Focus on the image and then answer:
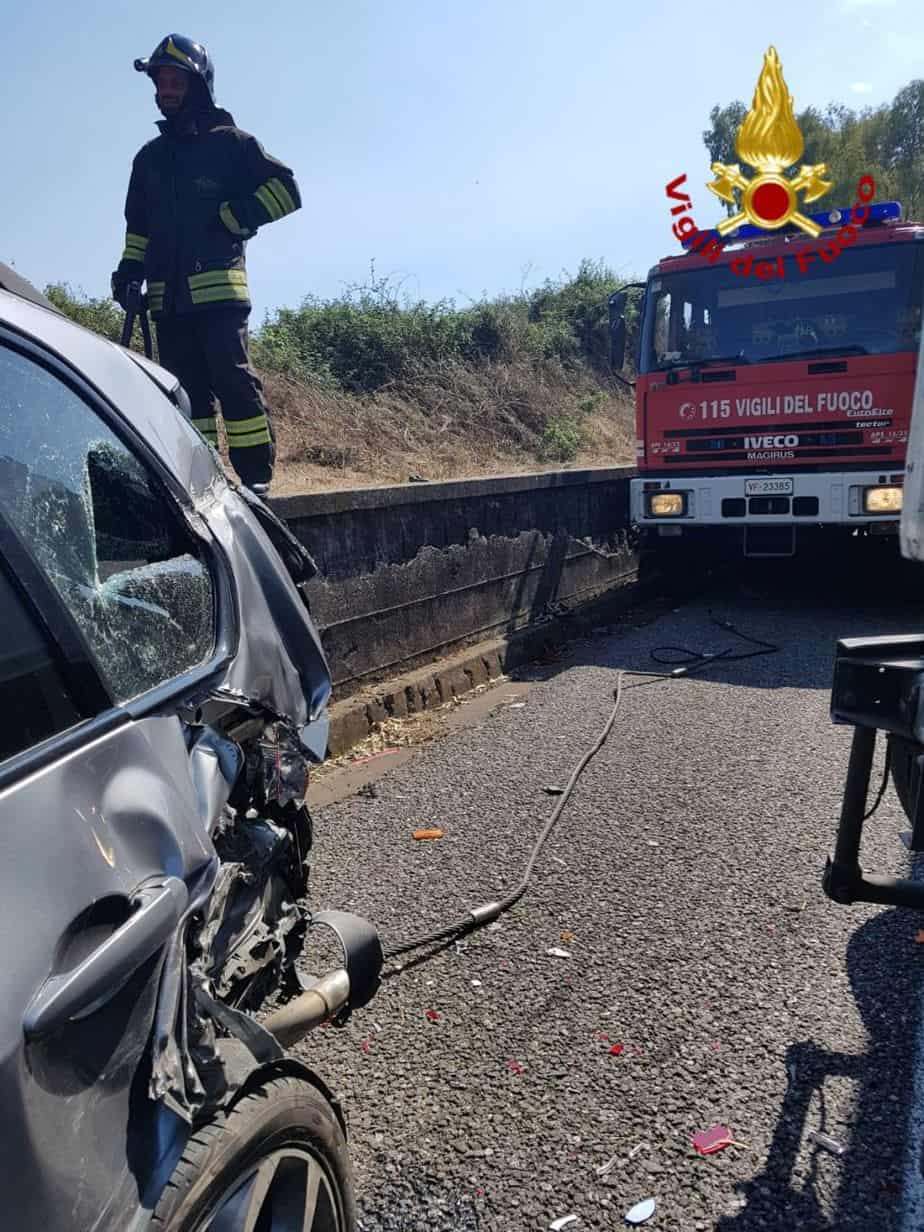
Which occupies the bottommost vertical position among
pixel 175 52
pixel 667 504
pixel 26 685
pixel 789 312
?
pixel 667 504

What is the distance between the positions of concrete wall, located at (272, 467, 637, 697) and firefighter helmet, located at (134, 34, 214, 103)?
2351 millimetres

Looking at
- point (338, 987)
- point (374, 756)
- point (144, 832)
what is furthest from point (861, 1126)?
point (374, 756)

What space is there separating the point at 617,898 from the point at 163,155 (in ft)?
15.1

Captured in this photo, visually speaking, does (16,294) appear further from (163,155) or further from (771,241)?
(771,241)

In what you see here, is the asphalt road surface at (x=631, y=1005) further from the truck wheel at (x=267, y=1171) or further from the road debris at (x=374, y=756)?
the truck wheel at (x=267, y=1171)

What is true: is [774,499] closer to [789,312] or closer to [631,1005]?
[789,312]

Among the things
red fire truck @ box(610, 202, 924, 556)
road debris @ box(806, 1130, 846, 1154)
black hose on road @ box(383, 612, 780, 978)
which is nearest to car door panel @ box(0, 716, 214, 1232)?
road debris @ box(806, 1130, 846, 1154)

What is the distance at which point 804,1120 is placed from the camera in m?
2.35

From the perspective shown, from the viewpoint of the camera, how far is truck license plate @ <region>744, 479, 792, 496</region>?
800cm

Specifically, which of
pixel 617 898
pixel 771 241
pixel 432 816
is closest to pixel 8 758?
pixel 617 898

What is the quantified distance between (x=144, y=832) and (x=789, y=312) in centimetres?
771

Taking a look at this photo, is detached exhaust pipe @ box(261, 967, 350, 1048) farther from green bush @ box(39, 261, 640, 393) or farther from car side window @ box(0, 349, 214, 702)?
green bush @ box(39, 261, 640, 393)

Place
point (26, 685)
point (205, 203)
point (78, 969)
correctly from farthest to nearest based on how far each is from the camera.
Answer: point (205, 203), point (26, 685), point (78, 969)

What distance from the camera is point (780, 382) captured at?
7.89m
